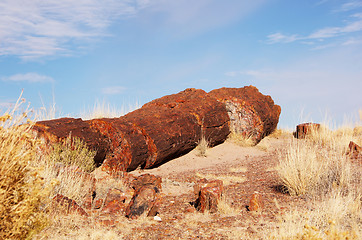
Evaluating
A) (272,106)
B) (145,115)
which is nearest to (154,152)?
(145,115)

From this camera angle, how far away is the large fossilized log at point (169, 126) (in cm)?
805

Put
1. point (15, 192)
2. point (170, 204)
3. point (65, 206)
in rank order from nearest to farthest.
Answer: point (15, 192) → point (65, 206) → point (170, 204)

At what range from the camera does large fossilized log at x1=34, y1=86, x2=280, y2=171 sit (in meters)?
8.05

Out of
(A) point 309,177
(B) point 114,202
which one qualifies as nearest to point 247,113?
(A) point 309,177

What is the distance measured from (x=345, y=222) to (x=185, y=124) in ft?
20.8

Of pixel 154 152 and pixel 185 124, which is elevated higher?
pixel 185 124

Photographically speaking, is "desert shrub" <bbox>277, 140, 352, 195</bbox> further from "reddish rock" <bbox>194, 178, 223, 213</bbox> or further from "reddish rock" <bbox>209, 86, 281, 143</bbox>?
"reddish rock" <bbox>209, 86, 281, 143</bbox>

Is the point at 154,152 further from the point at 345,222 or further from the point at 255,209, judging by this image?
the point at 345,222

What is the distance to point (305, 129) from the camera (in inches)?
586

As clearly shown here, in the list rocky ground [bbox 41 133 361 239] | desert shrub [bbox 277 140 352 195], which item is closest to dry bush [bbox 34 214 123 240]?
rocky ground [bbox 41 133 361 239]

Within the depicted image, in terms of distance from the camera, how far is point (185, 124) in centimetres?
1043

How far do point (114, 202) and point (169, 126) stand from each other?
4.59m

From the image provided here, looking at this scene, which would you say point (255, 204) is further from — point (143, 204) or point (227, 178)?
point (227, 178)

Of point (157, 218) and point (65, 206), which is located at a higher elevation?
point (65, 206)
